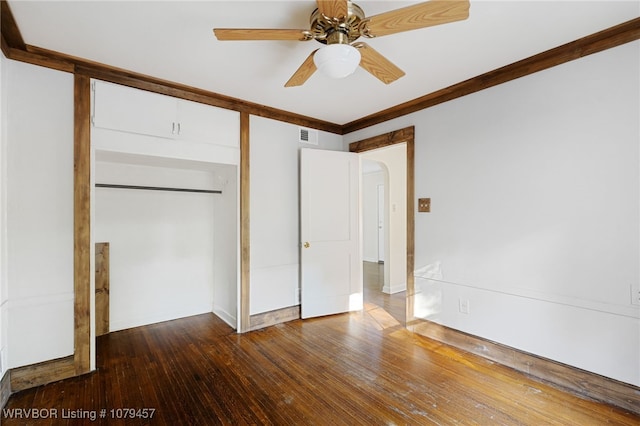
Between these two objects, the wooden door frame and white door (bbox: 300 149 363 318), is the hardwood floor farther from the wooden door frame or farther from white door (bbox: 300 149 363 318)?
white door (bbox: 300 149 363 318)

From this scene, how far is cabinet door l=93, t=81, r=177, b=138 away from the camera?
8.25 feet

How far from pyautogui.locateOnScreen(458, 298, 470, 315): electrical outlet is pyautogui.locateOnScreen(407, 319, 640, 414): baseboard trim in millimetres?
213

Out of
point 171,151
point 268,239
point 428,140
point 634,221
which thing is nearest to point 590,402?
point 634,221

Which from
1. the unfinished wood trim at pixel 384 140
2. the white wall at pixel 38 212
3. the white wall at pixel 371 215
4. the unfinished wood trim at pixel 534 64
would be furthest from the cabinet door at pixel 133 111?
the white wall at pixel 371 215

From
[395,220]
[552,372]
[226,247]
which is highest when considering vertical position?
Answer: [395,220]

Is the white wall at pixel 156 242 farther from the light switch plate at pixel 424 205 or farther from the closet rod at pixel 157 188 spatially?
the light switch plate at pixel 424 205

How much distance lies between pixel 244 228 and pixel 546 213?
280 centimetres

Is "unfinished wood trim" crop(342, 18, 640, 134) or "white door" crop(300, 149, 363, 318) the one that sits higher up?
"unfinished wood trim" crop(342, 18, 640, 134)

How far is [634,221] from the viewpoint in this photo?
193cm

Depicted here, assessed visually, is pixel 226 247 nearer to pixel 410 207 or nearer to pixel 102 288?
pixel 102 288

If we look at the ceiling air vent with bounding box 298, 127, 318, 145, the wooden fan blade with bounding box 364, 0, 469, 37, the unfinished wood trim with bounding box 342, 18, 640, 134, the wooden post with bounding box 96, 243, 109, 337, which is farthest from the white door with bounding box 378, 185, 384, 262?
the wooden fan blade with bounding box 364, 0, 469, 37

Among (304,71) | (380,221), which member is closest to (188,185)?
(304,71)

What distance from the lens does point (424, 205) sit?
319cm

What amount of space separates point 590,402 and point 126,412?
124 inches
